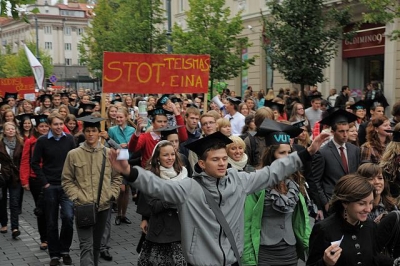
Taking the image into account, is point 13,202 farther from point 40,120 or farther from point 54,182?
point 54,182

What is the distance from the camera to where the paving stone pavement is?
8.16 meters

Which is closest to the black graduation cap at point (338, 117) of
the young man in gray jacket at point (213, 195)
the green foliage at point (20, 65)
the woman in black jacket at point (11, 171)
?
the young man in gray jacket at point (213, 195)

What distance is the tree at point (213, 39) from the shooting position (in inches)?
990

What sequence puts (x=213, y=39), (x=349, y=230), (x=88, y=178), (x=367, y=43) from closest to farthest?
(x=349, y=230)
(x=88, y=178)
(x=367, y=43)
(x=213, y=39)

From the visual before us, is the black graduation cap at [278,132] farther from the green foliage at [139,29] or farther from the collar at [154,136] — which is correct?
the green foliage at [139,29]

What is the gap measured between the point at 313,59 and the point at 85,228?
14054mm

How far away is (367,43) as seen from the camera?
974 inches

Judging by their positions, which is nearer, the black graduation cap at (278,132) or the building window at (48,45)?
the black graduation cap at (278,132)

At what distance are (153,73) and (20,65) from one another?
69.6 meters

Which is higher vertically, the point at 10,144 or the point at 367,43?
the point at 367,43

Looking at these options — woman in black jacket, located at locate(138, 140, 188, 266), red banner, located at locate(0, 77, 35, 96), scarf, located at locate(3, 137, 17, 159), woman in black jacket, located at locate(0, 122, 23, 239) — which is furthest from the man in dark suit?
red banner, located at locate(0, 77, 35, 96)

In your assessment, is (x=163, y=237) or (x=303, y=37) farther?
(x=303, y=37)

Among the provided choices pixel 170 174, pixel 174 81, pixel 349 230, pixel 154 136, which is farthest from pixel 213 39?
pixel 349 230

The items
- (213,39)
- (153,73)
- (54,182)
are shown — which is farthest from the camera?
(213,39)
